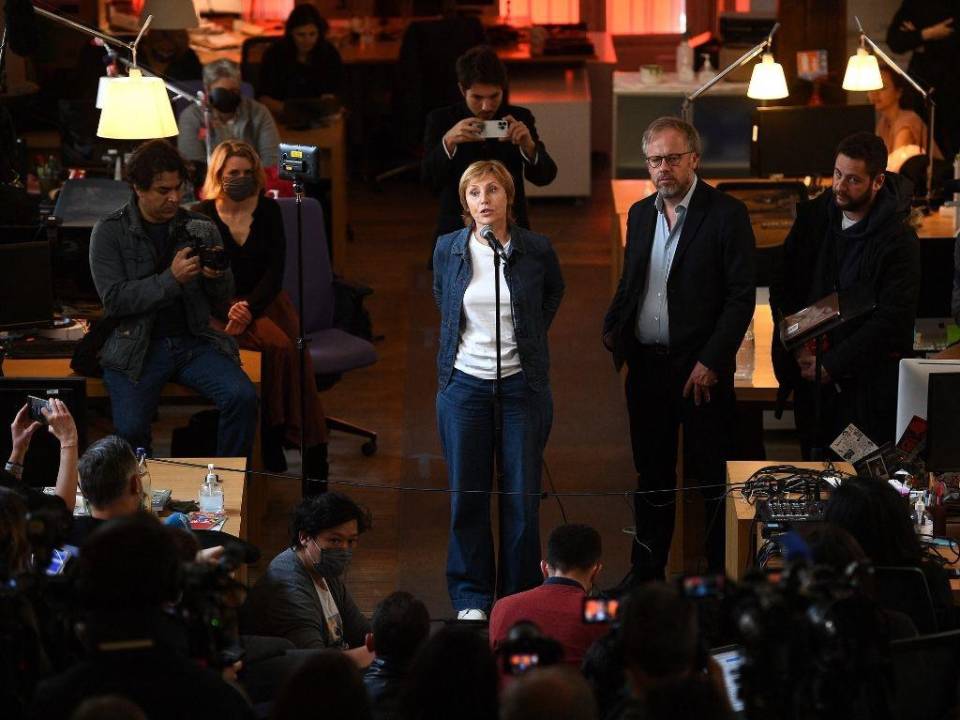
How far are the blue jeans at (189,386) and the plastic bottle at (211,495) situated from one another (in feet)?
2.21

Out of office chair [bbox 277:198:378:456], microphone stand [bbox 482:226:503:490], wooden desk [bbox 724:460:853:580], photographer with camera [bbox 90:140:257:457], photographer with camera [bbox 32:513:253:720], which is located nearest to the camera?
photographer with camera [bbox 32:513:253:720]

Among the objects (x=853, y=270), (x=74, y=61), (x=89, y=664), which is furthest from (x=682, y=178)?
(x=74, y=61)

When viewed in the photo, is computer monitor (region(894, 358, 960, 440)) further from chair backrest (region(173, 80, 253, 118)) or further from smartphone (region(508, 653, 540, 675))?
chair backrest (region(173, 80, 253, 118))

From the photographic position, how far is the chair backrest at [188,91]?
7930mm

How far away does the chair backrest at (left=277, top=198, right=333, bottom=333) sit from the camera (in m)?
6.36

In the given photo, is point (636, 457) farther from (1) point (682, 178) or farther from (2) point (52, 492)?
(2) point (52, 492)

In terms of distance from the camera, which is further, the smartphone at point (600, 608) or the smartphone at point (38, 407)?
the smartphone at point (38, 407)

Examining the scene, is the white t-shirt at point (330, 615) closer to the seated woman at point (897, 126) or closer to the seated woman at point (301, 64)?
the seated woman at point (897, 126)

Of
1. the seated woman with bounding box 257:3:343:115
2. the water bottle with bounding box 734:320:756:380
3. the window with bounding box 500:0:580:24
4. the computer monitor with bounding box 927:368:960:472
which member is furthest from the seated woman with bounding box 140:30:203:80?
the computer monitor with bounding box 927:368:960:472

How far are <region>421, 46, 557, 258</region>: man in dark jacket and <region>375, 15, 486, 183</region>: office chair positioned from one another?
436cm

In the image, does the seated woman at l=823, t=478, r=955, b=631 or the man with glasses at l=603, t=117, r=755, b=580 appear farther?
the man with glasses at l=603, t=117, r=755, b=580

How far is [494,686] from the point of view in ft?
9.09

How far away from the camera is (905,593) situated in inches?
146

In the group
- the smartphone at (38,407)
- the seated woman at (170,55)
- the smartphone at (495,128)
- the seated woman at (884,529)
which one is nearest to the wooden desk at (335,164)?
the seated woman at (170,55)
